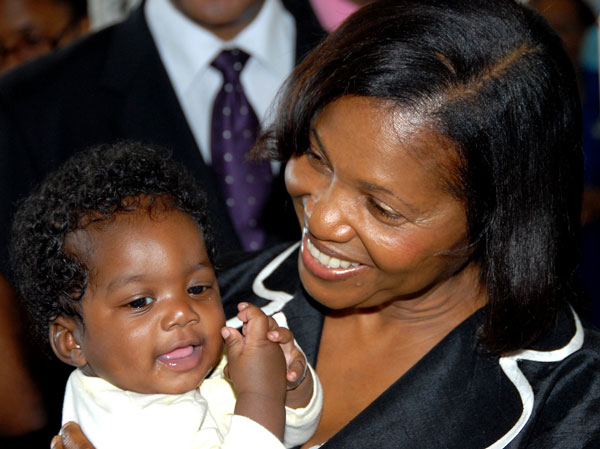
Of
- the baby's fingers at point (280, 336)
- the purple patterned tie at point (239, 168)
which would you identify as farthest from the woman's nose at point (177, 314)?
the purple patterned tie at point (239, 168)

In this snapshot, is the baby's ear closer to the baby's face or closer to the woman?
the baby's face

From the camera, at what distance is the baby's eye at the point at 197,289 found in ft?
6.14

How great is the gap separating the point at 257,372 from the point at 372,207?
430mm

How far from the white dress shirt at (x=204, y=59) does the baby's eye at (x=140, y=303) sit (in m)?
1.50

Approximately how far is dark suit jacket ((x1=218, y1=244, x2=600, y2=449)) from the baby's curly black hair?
57 centimetres

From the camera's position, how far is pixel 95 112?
3.21 metres

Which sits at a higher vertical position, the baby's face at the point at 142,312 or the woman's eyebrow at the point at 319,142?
the woman's eyebrow at the point at 319,142

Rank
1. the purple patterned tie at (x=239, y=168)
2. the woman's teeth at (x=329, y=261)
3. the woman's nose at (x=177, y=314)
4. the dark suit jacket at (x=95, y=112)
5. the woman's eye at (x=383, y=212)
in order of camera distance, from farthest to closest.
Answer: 1. the purple patterned tie at (x=239, y=168)
2. the dark suit jacket at (x=95, y=112)
3. the woman's teeth at (x=329, y=261)
4. the woman's eye at (x=383, y=212)
5. the woman's nose at (x=177, y=314)

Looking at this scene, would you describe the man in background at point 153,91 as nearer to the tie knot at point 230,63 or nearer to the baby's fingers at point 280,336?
the tie knot at point 230,63

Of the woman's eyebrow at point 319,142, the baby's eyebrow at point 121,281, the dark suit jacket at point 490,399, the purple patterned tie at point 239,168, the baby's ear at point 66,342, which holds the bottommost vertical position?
the dark suit jacket at point 490,399

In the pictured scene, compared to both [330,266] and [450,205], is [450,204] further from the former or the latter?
[330,266]

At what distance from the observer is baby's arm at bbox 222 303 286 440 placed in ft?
5.90

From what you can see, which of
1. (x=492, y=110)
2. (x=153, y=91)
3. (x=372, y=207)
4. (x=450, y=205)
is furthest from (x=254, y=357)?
(x=153, y=91)

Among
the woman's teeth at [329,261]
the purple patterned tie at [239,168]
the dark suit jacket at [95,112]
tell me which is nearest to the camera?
the woman's teeth at [329,261]
